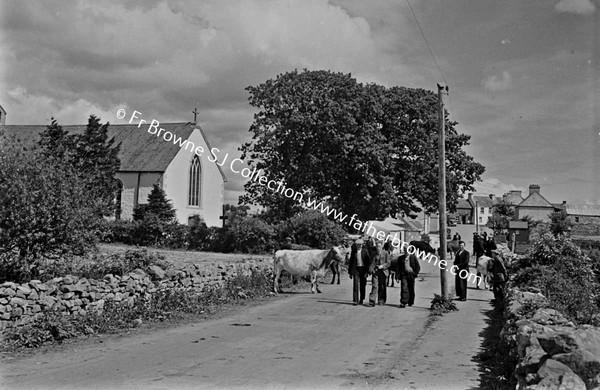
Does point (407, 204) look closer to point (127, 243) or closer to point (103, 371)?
point (127, 243)

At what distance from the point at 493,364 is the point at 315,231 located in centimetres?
1905

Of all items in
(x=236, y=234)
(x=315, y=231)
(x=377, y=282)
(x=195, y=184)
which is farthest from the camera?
(x=195, y=184)

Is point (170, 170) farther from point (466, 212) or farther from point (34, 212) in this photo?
point (466, 212)

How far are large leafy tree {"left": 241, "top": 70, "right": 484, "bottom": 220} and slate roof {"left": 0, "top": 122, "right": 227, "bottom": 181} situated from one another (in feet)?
62.2

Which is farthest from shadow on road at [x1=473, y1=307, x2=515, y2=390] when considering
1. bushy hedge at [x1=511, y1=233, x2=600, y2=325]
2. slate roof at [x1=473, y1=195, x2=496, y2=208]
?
slate roof at [x1=473, y1=195, x2=496, y2=208]

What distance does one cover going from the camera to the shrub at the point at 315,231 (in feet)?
92.5

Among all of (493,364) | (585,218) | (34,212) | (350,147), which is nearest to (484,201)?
(585,218)

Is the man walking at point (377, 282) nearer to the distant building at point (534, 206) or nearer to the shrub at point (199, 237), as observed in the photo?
the shrub at point (199, 237)

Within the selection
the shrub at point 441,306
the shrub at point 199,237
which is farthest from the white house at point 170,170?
the shrub at point 441,306

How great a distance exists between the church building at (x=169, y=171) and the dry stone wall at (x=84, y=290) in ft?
120

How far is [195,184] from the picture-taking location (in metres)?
55.3

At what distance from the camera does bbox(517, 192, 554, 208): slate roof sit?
105 m

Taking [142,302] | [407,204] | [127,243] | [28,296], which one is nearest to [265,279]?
[142,302]

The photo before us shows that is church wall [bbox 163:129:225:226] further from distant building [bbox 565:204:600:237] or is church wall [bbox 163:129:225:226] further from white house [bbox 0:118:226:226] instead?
distant building [bbox 565:204:600:237]
